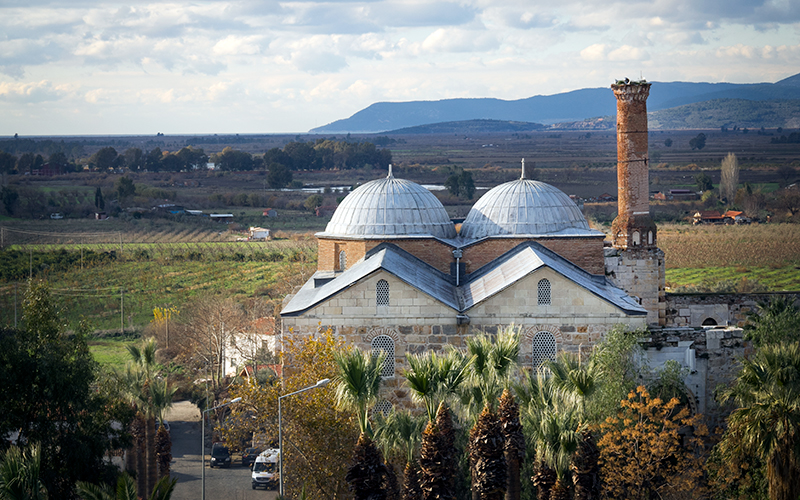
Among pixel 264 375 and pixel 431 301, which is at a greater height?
pixel 431 301

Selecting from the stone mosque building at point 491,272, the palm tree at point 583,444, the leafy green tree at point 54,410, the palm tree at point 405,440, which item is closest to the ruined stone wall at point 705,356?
the stone mosque building at point 491,272

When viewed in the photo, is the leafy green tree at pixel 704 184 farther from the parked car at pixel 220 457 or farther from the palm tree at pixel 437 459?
the palm tree at pixel 437 459

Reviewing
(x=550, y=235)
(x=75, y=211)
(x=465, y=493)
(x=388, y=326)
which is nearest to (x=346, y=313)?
(x=388, y=326)

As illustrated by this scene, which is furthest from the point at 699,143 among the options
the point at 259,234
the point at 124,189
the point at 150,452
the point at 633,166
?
the point at 150,452

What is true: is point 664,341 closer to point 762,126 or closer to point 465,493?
point 465,493

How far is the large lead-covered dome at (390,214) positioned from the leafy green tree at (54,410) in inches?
475

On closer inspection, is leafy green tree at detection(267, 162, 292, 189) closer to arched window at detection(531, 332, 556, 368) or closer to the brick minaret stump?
the brick minaret stump

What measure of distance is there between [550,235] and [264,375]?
13.3 meters

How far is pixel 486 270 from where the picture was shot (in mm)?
31688

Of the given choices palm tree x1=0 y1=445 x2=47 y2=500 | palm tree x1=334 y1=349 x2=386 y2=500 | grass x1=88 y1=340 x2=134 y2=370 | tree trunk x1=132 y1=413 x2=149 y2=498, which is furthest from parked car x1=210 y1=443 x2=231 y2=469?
palm tree x1=0 y1=445 x2=47 y2=500

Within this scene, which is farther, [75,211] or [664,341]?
[75,211]

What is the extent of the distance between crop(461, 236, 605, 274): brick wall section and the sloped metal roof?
33cm

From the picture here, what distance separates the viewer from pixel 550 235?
31.9 metres

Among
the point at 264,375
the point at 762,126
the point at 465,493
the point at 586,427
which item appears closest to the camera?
the point at 586,427
